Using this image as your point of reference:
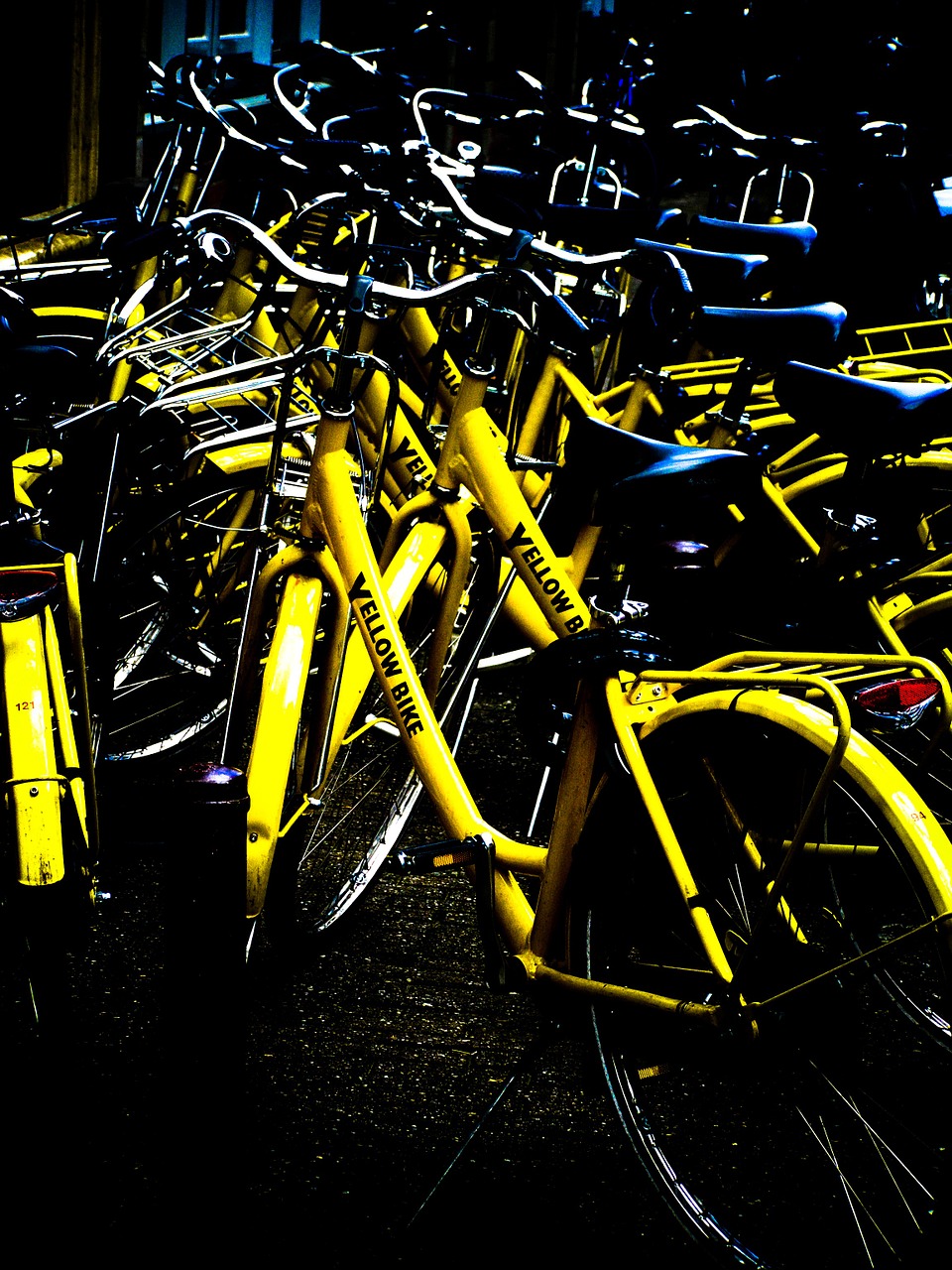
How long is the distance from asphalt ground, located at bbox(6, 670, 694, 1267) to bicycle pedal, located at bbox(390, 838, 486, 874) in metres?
0.37

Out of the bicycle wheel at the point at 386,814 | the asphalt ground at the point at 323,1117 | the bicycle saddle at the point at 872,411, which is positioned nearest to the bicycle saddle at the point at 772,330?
the bicycle saddle at the point at 872,411

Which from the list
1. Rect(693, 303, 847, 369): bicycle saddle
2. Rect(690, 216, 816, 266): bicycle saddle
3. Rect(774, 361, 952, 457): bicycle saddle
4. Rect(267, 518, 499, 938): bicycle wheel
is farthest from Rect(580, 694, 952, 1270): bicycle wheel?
Rect(690, 216, 816, 266): bicycle saddle

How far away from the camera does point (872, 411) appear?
2.92 m

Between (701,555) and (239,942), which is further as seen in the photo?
(701,555)

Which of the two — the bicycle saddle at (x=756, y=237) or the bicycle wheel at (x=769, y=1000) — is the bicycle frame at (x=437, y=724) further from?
the bicycle saddle at (x=756, y=237)

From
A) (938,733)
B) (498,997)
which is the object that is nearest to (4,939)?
(498,997)

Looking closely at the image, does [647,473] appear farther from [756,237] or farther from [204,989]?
[756,237]

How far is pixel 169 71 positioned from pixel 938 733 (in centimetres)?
463

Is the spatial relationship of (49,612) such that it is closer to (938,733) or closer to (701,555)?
(701,555)

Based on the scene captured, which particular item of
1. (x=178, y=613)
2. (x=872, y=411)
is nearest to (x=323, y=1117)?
(x=178, y=613)

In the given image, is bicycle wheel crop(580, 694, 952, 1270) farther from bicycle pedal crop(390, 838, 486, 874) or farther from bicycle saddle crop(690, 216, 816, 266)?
bicycle saddle crop(690, 216, 816, 266)

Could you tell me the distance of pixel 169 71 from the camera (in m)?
5.47

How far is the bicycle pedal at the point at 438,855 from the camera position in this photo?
2.65 m

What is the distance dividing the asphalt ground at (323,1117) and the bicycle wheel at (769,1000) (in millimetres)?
172
